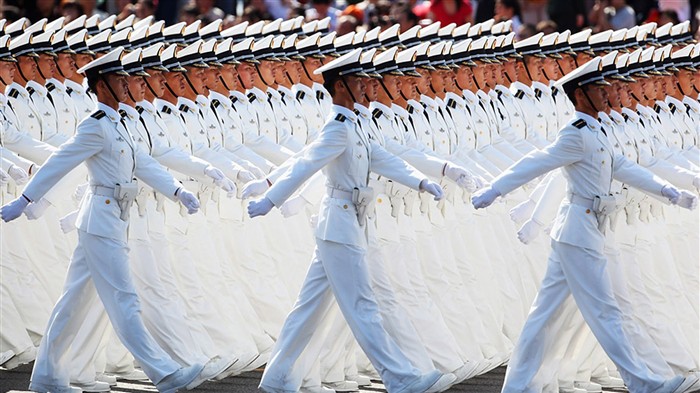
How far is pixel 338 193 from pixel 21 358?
2.33 m

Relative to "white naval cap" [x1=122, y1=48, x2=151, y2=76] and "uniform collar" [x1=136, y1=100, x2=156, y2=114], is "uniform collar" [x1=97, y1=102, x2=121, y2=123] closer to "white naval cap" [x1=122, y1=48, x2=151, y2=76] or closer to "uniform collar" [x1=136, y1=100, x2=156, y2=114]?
"white naval cap" [x1=122, y1=48, x2=151, y2=76]

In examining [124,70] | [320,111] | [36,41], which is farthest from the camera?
[320,111]

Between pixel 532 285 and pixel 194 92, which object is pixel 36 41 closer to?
pixel 194 92

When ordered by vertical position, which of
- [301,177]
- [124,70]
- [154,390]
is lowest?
[154,390]

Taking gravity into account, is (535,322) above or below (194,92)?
below

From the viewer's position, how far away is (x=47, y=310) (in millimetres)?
11656

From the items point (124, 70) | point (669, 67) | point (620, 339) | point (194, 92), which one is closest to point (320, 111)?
point (194, 92)

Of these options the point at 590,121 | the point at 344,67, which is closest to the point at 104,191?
the point at 344,67

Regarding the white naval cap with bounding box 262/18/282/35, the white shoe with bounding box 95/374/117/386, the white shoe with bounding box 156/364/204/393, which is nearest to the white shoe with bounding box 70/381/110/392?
the white shoe with bounding box 95/374/117/386

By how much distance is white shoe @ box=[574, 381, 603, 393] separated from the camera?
10.8m

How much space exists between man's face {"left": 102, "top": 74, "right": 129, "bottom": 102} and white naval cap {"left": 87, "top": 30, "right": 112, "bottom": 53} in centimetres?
180

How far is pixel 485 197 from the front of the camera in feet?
31.8

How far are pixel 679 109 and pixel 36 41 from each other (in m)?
3.98

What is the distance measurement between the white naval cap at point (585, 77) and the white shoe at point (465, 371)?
5.31 feet
